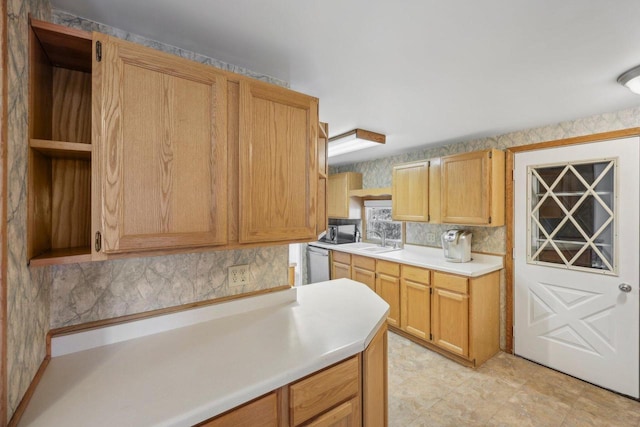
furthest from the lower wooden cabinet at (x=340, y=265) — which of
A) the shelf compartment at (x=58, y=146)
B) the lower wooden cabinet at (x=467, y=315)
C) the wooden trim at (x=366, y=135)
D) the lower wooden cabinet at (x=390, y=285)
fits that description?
the shelf compartment at (x=58, y=146)

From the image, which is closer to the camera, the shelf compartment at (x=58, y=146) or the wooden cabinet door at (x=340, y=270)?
the shelf compartment at (x=58, y=146)

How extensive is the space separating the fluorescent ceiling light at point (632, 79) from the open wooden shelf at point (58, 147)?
265cm

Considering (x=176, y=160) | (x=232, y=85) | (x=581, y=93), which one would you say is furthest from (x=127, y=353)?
(x=581, y=93)

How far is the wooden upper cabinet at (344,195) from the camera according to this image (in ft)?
14.1

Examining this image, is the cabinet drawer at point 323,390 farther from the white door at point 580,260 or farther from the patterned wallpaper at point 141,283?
the white door at point 580,260

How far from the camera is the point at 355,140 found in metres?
2.83

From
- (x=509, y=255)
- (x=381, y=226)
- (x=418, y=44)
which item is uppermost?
(x=418, y=44)


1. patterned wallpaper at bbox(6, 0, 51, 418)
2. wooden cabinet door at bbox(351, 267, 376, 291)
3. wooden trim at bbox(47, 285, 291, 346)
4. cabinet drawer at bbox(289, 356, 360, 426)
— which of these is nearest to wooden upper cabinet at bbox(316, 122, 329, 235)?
wooden trim at bbox(47, 285, 291, 346)

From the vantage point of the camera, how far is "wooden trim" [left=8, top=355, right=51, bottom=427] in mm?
743

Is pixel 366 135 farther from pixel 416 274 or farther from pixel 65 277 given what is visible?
pixel 65 277

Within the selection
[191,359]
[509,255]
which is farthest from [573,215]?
[191,359]

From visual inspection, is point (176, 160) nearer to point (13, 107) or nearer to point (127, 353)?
point (13, 107)

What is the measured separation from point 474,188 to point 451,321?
51.9 inches

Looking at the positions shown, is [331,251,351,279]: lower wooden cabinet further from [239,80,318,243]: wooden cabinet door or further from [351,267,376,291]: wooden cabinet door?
[239,80,318,243]: wooden cabinet door
